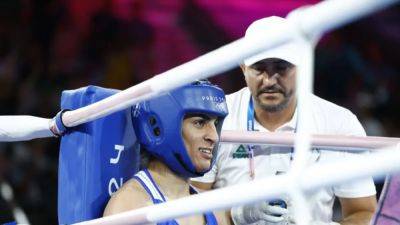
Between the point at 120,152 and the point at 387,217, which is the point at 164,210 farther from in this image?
the point at 120,152

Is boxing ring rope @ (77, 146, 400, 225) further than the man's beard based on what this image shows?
No

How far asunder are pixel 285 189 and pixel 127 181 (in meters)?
0.92

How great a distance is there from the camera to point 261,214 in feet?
7.09

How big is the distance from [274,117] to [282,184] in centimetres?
138

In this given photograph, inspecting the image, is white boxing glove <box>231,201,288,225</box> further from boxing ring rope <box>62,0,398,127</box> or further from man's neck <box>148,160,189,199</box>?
boxing ring rope <box>62,0,398,127</box>

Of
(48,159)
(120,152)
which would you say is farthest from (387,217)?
(48,159)

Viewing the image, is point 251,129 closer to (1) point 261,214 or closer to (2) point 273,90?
(2) point 273,90

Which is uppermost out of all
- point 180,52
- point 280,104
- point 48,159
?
point 180,52

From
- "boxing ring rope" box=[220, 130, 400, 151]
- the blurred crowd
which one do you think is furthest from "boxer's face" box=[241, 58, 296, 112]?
the blurred crowd

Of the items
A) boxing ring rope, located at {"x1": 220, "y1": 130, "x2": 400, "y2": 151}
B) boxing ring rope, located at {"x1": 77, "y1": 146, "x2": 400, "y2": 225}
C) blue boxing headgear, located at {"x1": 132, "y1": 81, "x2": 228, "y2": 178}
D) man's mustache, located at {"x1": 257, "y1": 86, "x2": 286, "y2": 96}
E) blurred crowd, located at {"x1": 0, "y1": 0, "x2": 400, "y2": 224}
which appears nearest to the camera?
boxing ring rope, located at {"x1": 77, "y1": 146, "x2": 400, "y2": 225}

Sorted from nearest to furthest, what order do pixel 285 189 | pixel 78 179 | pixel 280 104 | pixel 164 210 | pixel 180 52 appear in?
pixel 285 189
pixel 164 210
pixel 78 179
pixel 280 104
pixel 180 52

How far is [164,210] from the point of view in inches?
52.2

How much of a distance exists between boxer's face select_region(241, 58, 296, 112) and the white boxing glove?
0.35 meters

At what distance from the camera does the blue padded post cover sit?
75.3 inches
